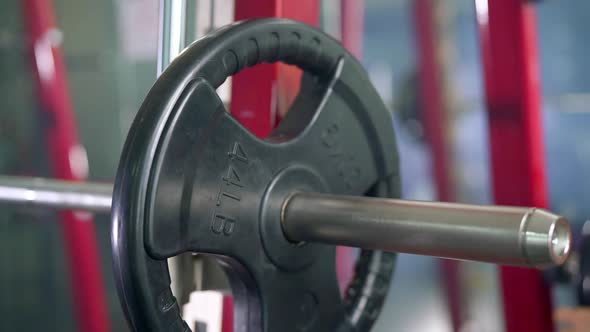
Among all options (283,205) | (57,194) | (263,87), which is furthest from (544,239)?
(57,194)

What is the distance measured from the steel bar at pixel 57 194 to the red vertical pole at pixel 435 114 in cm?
218

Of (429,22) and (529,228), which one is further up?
(429,22)

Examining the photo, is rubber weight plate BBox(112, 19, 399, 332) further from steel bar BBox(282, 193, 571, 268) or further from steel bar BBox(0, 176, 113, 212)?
steel bar BBox(0, 176, 113, 212)

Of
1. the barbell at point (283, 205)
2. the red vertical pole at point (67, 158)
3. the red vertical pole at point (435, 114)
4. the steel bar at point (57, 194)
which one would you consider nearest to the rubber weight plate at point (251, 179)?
the barbell at point (283, 205)

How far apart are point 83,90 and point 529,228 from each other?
1784mm

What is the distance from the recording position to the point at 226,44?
0.42m

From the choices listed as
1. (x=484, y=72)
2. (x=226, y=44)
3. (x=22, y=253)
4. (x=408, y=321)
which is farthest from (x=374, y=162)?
(x=408, y=321)

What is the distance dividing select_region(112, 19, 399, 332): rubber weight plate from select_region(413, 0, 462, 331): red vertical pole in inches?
88.1

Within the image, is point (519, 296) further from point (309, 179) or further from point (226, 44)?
point (226, 44)

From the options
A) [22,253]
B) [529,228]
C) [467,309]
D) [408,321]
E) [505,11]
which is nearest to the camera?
[529,228]

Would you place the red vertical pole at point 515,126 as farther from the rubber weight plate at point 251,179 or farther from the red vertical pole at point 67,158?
the red vertical pole at point 67,158

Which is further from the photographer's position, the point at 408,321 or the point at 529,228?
the point at 408,321

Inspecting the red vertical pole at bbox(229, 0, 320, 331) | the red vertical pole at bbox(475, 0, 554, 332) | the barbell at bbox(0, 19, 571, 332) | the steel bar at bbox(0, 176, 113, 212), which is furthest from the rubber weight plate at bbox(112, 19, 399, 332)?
the red vertical pole at bbox(475, 0, 554, 332)

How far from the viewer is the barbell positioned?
37cm
